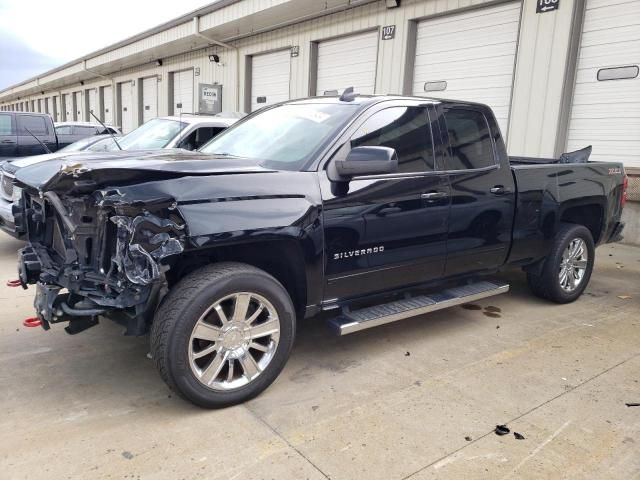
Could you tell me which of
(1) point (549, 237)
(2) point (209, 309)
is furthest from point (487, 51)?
(2) point (209, 309)

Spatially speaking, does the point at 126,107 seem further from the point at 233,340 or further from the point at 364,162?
the point at 233,340

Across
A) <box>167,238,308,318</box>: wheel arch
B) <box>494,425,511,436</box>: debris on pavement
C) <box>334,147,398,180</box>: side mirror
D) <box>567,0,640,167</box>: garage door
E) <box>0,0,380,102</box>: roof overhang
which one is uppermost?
<box>0,0,380,102</box>: roof overhang

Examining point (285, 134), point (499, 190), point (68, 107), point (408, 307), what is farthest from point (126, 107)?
point (408, 307)

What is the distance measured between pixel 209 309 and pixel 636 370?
308 centimetres

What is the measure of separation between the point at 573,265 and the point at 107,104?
27931 millimetres

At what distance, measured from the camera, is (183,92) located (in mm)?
20516

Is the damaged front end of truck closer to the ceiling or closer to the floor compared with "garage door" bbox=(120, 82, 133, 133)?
closer to the floor

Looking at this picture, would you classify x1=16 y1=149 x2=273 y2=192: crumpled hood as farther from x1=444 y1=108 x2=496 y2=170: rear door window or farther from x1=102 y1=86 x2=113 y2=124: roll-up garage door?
x1=102 y1=86 x2=113 y2=124: roll-up garage door

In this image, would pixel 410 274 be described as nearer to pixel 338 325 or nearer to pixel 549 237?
pixel 338 325

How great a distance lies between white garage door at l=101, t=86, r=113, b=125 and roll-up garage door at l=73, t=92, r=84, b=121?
454cm

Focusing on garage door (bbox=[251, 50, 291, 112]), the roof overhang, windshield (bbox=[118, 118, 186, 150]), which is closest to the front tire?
windshield (bbox=[118, 118, 186, 150])

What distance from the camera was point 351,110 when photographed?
3750 mm

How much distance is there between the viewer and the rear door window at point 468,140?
420 centimetres

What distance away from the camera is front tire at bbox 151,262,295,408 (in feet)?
9.27
